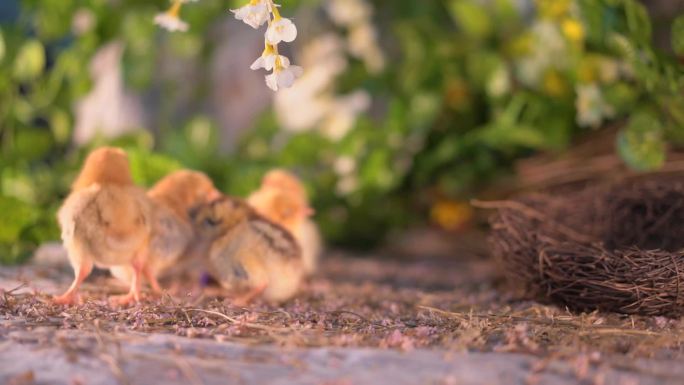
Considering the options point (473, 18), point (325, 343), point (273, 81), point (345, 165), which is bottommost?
point (325, 343)

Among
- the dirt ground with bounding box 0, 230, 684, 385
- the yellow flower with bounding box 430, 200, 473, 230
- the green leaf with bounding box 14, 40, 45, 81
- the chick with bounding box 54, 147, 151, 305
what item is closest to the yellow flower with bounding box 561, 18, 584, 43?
the yellow flower with bounding box 430, 200, 473, 230

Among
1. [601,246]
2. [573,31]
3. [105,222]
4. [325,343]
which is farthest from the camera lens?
[573,31]

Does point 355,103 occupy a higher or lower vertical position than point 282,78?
higher

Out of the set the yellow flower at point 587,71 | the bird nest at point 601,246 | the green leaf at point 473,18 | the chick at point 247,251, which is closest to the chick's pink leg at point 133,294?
the chick at point 247,251

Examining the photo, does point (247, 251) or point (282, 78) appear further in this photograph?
point (247, 251)

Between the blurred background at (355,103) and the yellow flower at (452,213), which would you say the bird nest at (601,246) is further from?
the yellow flower at (452,213)

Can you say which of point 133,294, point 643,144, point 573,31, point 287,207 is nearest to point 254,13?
point 133,294

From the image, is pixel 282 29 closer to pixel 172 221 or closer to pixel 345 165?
pixel 172 221
